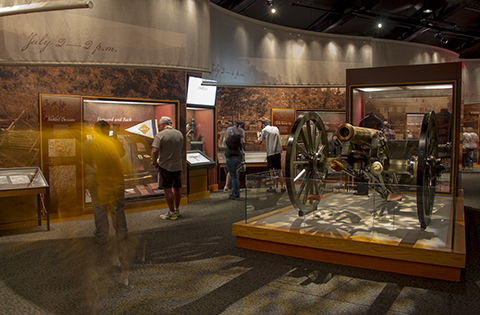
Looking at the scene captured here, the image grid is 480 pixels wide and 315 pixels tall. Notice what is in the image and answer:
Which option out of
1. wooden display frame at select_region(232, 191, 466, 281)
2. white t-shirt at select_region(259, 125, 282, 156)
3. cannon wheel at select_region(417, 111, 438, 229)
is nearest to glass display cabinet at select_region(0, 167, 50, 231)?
wooden display frame at select_region(232, 191, 466, 281)

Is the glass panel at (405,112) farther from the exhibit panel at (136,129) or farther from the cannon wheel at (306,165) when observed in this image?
the exhibit panel at (136,129)

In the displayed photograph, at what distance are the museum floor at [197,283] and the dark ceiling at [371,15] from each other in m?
6.75

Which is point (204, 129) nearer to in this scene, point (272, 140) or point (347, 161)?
point (272, 140)

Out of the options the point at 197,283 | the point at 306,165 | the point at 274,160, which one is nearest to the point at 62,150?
the point at 197,283

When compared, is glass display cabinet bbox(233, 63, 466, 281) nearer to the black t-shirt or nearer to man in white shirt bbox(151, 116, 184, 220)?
man in white shirt bbox(151, 116, 184, 220)

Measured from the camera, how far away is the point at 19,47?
2.02m

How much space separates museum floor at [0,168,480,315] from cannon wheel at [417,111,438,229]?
0.53m

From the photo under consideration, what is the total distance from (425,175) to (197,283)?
7.57ft

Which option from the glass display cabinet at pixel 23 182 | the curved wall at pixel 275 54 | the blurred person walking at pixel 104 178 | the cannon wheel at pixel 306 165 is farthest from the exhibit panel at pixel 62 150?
the cannon wheel at pixel 306 165

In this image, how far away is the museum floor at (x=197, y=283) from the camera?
2406mm

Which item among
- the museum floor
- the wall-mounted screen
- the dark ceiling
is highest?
the dark ceiling

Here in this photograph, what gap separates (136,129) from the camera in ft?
18.8

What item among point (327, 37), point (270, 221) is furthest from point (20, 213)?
point (327, 37)

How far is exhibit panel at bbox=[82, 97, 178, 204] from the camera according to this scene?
5.39 m
